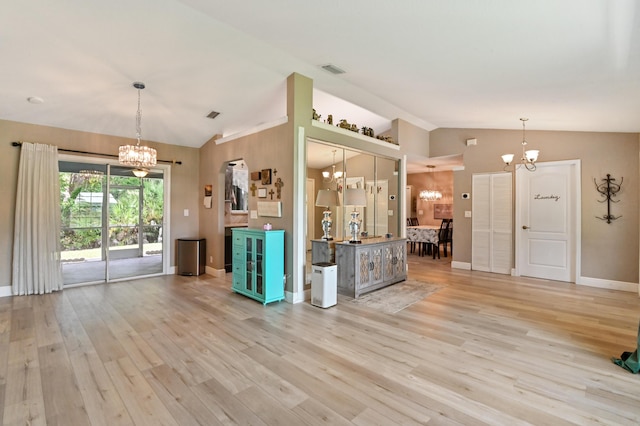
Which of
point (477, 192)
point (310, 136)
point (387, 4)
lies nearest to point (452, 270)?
point (477, 192)

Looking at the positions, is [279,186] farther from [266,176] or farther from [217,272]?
[217,272]

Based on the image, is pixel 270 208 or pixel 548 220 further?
pixel 548 220

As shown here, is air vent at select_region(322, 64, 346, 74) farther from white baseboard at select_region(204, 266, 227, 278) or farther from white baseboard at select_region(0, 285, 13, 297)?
white baseboard at select_region(0, 285, 13, 297)

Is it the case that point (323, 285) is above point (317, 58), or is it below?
below

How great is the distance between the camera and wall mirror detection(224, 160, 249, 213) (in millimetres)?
6312

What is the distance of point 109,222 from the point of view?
18.3 ft

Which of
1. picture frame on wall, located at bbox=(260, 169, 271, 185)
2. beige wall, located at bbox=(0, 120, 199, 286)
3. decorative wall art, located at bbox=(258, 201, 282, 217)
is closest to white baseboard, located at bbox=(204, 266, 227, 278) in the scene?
beige wall, located at bbox=(0, 120, 199, 286)

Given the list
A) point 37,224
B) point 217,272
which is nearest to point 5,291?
point 37,224

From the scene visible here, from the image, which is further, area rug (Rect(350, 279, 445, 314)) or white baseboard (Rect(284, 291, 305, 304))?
Result: white baseboard (Rect(284, 291, 305, 304))

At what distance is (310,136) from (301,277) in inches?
79.5

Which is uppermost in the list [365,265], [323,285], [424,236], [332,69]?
[332,69]

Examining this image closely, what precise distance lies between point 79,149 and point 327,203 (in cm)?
421

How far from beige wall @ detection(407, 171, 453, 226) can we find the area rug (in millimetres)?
5670

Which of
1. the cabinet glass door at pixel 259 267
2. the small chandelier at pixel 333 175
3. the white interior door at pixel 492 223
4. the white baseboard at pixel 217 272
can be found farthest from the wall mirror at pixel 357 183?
the white baseboard at pixel 217 272
